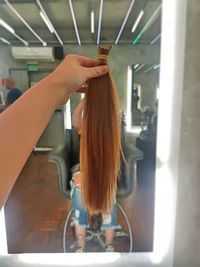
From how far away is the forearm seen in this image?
0.37 metres

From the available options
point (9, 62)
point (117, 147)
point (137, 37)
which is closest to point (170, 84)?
point (137, 37)

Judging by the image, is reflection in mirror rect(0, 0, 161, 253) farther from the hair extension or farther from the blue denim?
the hair extension

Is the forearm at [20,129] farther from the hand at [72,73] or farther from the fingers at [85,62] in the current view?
the fingers at [85,62]

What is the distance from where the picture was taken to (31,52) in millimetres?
1319

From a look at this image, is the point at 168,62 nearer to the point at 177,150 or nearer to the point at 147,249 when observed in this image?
the point at 177,150

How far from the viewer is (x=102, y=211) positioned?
80 centimetres

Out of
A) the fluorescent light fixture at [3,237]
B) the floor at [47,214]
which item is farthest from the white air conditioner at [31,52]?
the fluorescent light fixture at [3,237]

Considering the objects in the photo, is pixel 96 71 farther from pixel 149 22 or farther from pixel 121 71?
pixel 149 22

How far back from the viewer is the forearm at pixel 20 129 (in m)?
0.37

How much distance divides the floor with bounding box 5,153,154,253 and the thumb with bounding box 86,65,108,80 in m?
0.93

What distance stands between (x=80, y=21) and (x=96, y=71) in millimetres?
808

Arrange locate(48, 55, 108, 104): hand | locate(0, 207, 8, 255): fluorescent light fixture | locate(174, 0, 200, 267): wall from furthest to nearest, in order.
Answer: locate(0, 207, 8, 255): fluorescent light fixture, locate(174, 0, 200, 267): wall, locate(48, 55, 108, 104): hand

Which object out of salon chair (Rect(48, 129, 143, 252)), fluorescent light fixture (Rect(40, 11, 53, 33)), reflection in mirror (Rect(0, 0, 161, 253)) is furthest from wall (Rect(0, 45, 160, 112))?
salon chair (Rect(48, 129, 143, 252))

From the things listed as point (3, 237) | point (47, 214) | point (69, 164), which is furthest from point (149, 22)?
point (3, 237)
